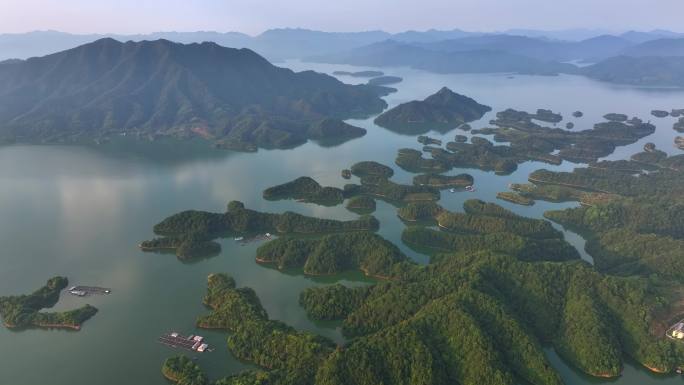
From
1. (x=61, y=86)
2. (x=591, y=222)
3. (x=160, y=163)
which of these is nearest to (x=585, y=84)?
(x=591, y=222)

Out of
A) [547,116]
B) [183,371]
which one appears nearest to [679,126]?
[547,116]

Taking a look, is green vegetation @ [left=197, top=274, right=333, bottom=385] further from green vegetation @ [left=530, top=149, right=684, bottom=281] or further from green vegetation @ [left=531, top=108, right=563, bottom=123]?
green vegetation @ [left=531, top=108, right=563, bottom=123]

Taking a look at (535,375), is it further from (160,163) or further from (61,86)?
(61,86)

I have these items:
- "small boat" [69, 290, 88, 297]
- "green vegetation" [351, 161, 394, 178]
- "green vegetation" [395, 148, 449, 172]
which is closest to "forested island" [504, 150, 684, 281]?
"green vegetation" [395, 148, 449, 172]

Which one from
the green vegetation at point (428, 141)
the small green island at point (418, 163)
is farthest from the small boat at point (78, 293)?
the green vegetation at point (428, 141)

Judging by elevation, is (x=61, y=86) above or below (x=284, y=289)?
above

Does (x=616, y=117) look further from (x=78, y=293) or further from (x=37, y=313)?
(x=37, y=313)
